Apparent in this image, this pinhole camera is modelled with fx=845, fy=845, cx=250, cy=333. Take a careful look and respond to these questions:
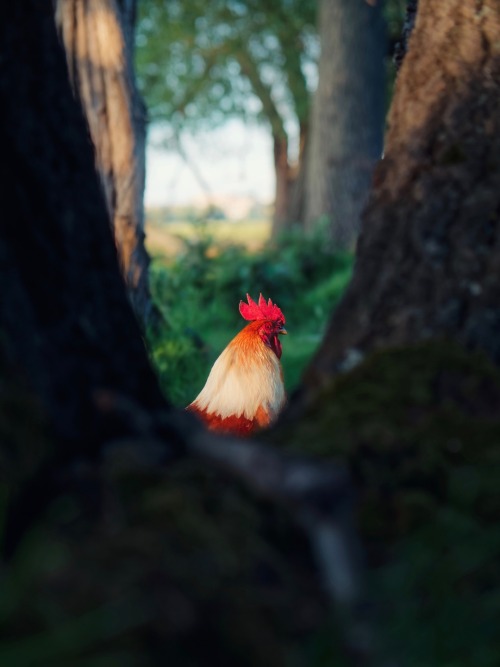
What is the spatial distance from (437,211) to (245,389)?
2220 mm

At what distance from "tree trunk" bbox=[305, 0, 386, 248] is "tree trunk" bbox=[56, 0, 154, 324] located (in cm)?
863

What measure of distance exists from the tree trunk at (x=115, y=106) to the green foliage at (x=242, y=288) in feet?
3.55

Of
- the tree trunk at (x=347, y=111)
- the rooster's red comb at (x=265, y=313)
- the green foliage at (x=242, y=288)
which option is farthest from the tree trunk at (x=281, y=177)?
the rooster's red comb at (x=265, y=313)

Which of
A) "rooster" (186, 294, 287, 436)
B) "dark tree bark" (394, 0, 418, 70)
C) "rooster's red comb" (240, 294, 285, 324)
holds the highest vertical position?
"dark tree bark" (394, 0, 418, 70)

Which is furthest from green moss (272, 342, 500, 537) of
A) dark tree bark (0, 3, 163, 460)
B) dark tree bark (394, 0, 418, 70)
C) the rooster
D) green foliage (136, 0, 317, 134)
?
green foliage (136, 0, 317, 134)

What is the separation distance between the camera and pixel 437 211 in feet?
8.14

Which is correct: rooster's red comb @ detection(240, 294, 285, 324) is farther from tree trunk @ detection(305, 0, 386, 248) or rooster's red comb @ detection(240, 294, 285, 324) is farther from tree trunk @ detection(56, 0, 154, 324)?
tree trunk @ detection(305, 0, 386, 248)

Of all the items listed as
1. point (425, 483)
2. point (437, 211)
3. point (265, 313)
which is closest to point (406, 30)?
point (437, 211)

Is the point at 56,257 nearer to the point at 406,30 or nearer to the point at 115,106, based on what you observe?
the point at 406,30

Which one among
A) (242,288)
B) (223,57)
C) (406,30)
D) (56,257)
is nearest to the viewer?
(56,257)

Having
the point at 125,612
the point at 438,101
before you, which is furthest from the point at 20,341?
the point at 438,101

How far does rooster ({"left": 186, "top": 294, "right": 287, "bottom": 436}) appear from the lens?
14.5ft

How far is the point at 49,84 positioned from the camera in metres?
2.37

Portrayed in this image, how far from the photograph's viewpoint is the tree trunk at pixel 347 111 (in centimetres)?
1494
